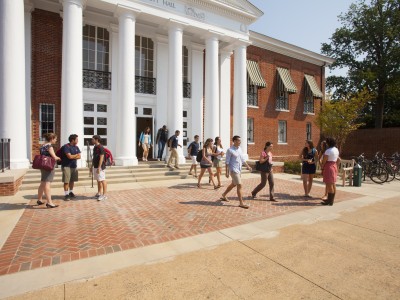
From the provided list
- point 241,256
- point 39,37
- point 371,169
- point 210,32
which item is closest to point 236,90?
point 210,32

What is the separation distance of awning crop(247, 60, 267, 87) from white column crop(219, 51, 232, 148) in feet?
7.53

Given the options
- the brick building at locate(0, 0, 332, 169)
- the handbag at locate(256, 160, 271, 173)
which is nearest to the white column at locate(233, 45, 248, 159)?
the brick building at locate(0, 0, 332, 169)

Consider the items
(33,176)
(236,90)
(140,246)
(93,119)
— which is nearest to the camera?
(140,246)

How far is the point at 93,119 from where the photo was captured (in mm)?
13500

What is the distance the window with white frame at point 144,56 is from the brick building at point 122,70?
0.06m

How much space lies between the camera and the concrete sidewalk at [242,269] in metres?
3.02

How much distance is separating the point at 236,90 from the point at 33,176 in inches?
459

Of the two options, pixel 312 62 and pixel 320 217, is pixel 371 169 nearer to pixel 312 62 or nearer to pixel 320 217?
pixel 320 217

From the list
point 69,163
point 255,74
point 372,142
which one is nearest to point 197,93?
point 255,74

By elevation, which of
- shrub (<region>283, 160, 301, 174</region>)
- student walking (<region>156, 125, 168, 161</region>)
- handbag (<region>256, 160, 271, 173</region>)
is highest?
student walking (<region>156, 125, 168, 161</region>)

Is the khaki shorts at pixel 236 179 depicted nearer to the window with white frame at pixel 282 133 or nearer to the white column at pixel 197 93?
the white column at pixel 197 93

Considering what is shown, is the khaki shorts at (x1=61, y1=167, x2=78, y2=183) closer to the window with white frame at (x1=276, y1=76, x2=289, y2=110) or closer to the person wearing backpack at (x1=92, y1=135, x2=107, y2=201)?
the person wearing backpack at (x1=92, y1=135, x2=107, y2=201)

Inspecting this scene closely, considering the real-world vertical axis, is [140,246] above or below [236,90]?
below

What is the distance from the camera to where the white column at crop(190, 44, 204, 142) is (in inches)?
643
